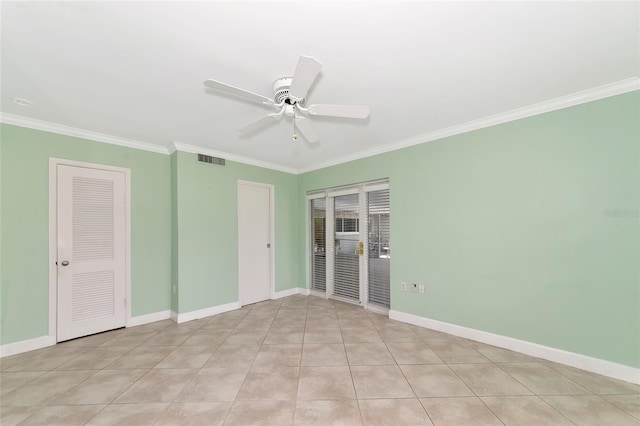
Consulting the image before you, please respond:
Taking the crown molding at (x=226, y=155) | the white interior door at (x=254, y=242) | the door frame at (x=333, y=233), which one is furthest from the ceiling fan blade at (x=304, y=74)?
the white interior door at (x=254, y=242)

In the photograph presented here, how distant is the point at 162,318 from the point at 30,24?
3691 millimetres

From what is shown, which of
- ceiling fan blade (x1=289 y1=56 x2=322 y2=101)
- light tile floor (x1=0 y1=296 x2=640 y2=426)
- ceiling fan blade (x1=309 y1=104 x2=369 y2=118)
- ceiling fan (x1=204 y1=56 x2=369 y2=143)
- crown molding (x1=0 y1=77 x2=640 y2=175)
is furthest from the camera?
crown molding (x1=0 y1=77 x2=640 y2=175)

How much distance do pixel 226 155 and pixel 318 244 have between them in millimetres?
2448

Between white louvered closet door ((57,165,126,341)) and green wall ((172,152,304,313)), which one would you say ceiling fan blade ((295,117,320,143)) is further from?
white louvered closet door ((57,165,126,341))

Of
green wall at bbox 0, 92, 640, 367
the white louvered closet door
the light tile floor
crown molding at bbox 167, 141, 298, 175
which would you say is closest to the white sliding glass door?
green wall at bbox 0, 92, 640, 367

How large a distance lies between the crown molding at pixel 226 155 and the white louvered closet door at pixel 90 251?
2.85ft

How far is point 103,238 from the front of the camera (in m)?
3.46

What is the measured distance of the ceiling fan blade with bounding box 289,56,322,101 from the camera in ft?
4.81

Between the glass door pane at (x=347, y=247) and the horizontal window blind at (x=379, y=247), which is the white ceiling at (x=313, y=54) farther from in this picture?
the glass door pane at (x=347, y=247)

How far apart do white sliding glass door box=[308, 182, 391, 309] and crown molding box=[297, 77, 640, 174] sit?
70 cm

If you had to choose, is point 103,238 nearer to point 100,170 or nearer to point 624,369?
point 100,170

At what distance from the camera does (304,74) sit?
63.1 inches

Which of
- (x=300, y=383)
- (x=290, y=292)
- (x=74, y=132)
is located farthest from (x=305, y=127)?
(x=290, y=292)

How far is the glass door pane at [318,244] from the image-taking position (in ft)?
16.8
